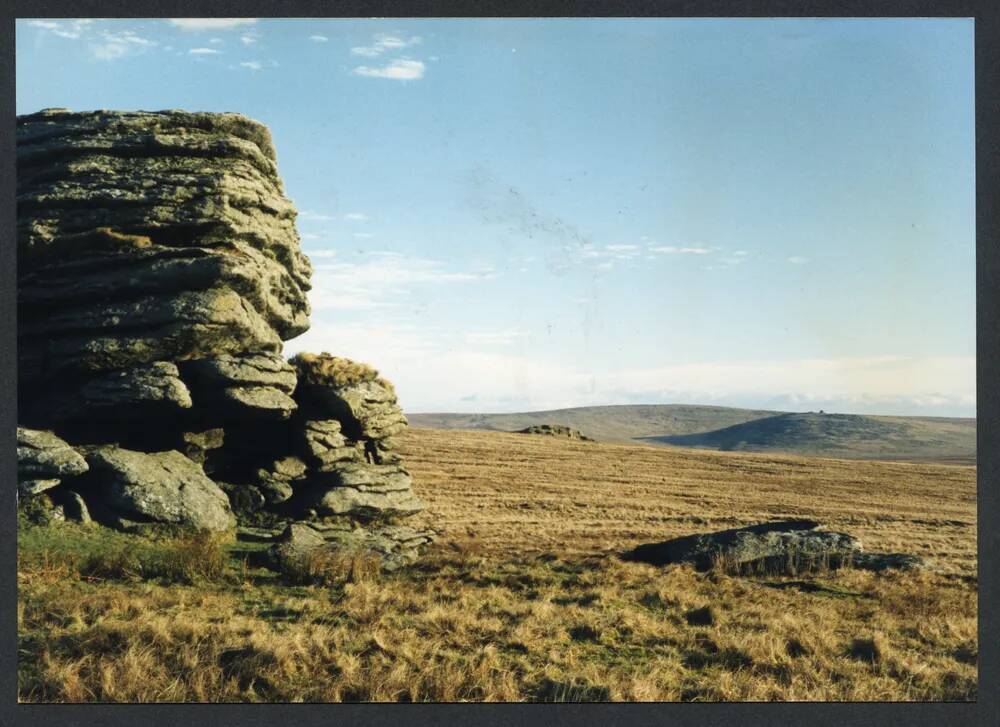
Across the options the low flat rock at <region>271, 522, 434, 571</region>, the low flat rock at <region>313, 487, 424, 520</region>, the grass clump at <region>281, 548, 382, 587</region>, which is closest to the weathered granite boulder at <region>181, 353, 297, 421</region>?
the low flat rock at <region>313, 487, 424, 520</region>

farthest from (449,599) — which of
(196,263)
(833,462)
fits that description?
(833,462)

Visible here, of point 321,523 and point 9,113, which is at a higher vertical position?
point 9,113

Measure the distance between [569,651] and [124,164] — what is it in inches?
723

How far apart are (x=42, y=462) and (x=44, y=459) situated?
81mm

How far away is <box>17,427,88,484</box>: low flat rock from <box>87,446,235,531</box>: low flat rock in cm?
65

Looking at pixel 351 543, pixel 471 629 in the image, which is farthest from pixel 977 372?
pixel 351 543

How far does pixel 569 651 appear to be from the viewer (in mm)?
13211

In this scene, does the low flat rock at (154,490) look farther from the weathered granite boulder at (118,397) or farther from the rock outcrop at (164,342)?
the weathered granite boulder at (118,397)

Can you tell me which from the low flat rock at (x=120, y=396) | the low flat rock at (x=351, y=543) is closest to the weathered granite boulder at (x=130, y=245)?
the low flat rock at (x=120, y=396)

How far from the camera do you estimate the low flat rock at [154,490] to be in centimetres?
1848

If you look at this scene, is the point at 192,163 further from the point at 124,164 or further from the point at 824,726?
the point at 824,726

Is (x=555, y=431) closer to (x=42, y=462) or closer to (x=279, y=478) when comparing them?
(x=279, y=478)

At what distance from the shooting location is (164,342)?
20672 millimetres

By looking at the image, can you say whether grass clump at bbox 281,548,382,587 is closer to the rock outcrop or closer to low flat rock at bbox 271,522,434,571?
low flat rock at bbox 271,522,434,571
